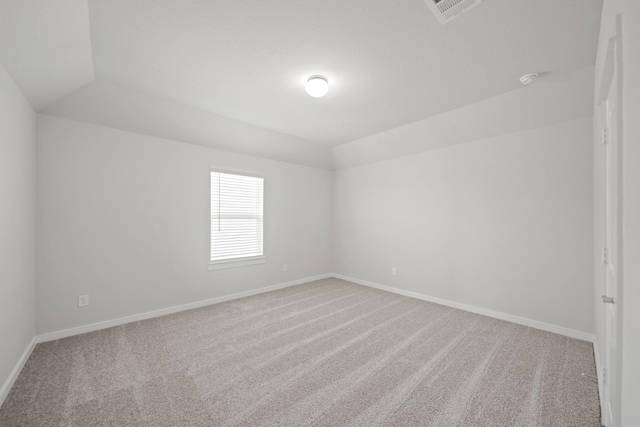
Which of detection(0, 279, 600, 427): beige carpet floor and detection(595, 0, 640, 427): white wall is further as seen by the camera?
detection(0, 279, 600, 427): beige carpet floor

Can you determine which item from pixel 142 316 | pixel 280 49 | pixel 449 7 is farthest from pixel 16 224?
pixel 449 7

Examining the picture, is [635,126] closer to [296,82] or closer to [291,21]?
[291,21]

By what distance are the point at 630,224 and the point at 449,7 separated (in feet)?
5.35

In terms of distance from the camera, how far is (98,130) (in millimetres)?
3125

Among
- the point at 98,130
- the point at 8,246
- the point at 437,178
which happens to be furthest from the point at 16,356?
the point at 437,178

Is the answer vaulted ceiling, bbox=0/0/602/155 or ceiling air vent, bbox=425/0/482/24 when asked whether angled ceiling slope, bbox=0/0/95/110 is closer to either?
vaulted ceiling, bbox=0/0/602/155

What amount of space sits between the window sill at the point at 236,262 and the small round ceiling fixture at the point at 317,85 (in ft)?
9.32

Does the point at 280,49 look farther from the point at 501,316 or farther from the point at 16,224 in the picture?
the point at 501,316

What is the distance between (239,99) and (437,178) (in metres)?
3.07

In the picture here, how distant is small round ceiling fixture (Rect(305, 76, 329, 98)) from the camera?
265 centimetres

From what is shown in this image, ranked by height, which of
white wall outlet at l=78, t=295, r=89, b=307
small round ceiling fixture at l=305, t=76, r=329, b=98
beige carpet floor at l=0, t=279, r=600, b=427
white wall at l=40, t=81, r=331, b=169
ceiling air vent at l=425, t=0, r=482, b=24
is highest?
ceiling air vent at l=425, t=0, r=482, b=24

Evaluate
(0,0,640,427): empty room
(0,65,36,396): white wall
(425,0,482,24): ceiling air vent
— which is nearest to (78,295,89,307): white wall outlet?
(0,0,640,427): empty room

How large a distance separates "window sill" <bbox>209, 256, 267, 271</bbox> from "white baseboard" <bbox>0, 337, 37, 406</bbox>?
1.90 metres

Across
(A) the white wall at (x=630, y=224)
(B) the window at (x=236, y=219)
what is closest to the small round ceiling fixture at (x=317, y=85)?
(A) the white wall at (x=630, y=224)
